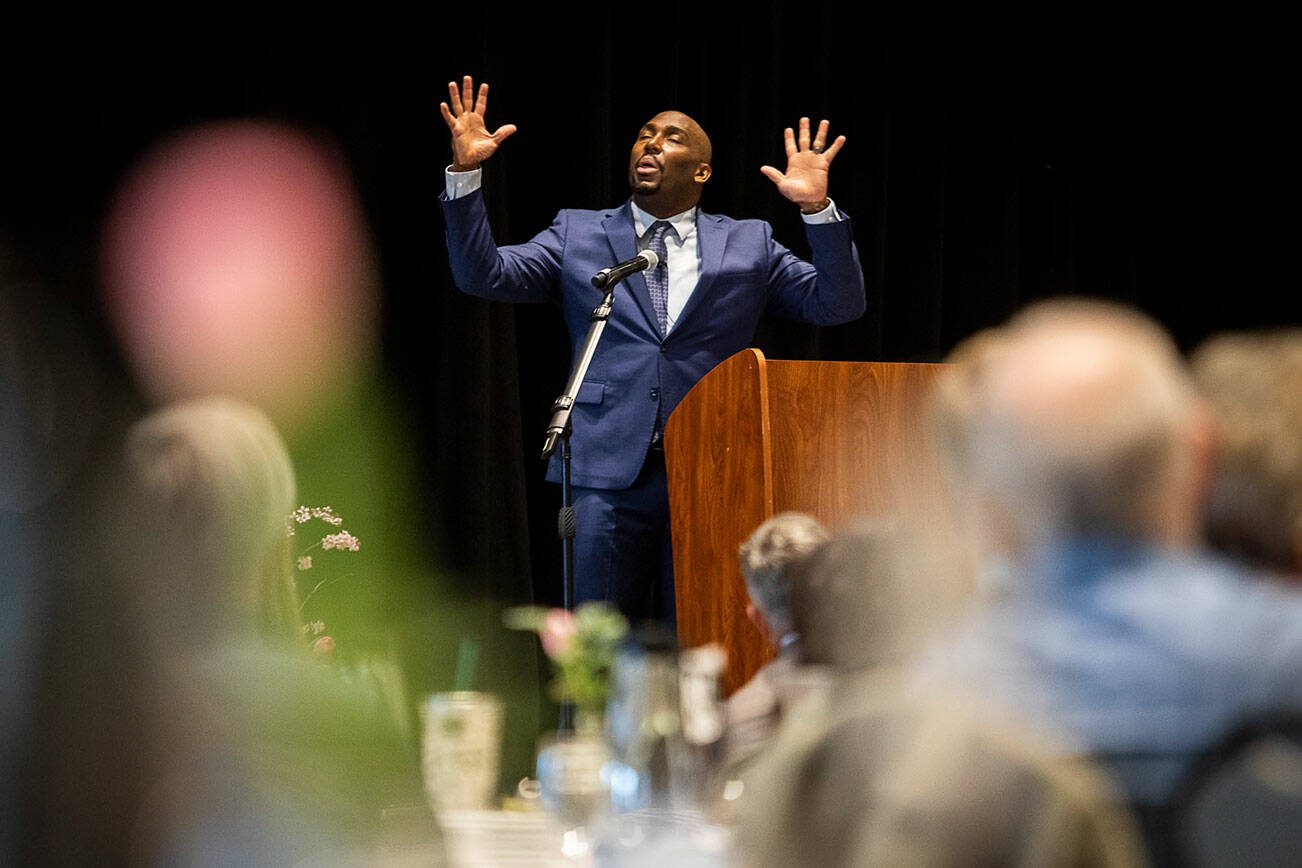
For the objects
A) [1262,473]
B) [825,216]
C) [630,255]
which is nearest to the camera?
[1262,473]

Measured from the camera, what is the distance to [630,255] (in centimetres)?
314

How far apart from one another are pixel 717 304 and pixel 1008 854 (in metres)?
2.40

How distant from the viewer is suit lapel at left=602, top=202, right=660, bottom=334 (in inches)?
123

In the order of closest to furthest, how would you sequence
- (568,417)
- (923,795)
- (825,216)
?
A: 1. (923,795)
2. (568,417)
3. (825,216)

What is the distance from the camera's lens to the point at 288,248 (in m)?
3.88

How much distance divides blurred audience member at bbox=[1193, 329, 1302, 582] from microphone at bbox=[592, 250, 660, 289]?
1.68m

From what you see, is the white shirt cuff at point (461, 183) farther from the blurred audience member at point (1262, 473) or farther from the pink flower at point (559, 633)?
the blurred audience member at point (1262, 473)

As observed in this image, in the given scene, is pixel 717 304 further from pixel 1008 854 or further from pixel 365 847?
pixel 1008 854

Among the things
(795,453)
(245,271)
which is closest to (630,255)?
(795,453)

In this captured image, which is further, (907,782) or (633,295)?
(633,295)

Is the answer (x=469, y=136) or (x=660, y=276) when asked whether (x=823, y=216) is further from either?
(x=469, y=136)

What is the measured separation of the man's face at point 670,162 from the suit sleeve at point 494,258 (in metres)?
0.21

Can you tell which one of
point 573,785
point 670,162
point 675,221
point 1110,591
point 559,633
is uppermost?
point 670,162

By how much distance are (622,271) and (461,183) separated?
1.82 feet
